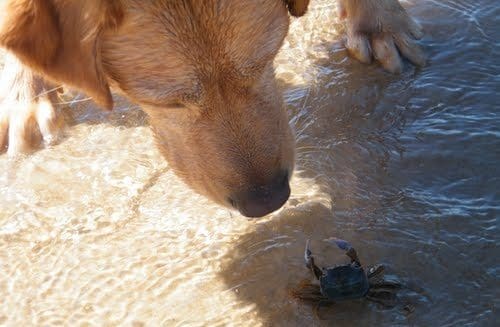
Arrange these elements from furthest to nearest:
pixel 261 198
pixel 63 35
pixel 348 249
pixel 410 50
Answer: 1. pixel 410 50
2. pixel 348 249
3. pixel 261 198
4. pixel 63 35

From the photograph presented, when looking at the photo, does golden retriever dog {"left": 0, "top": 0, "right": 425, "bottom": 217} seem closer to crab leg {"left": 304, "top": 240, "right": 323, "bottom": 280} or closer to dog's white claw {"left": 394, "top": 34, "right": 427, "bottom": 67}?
crab leg {"left": 304, "top": 240, "right": 323, "bottom": 280}

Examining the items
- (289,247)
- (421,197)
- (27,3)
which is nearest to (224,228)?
(289,247)

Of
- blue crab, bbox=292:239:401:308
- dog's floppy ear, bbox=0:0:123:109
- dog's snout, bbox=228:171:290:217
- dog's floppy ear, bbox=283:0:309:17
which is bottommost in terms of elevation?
blue crab, bbox=292:239:401:308

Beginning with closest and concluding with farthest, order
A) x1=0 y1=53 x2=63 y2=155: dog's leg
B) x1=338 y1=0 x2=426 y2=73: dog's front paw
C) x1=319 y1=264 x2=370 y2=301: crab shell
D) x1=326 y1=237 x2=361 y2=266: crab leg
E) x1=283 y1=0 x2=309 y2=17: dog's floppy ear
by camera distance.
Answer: x1=319 y1=264 x2=370 y2=301: crab shell < x1=326 y1=237 x2=361 y2=266: crab leg < x1=283 y1=0 x2=309 y2=17: dog's floppy ear < x1=0 y1=53 x2=63 y2=155: dog's leg < x1=338 y1=0 x2=426 y2=73: dog's front paw

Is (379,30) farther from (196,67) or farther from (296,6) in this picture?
(196,67)

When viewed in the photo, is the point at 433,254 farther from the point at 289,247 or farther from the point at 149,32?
the point at 149,32

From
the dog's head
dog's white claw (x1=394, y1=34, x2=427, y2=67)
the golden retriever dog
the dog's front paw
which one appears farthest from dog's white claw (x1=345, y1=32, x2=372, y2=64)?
the dog's head

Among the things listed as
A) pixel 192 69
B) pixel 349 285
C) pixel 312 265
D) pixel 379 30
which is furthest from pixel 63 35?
pixel 379 30
